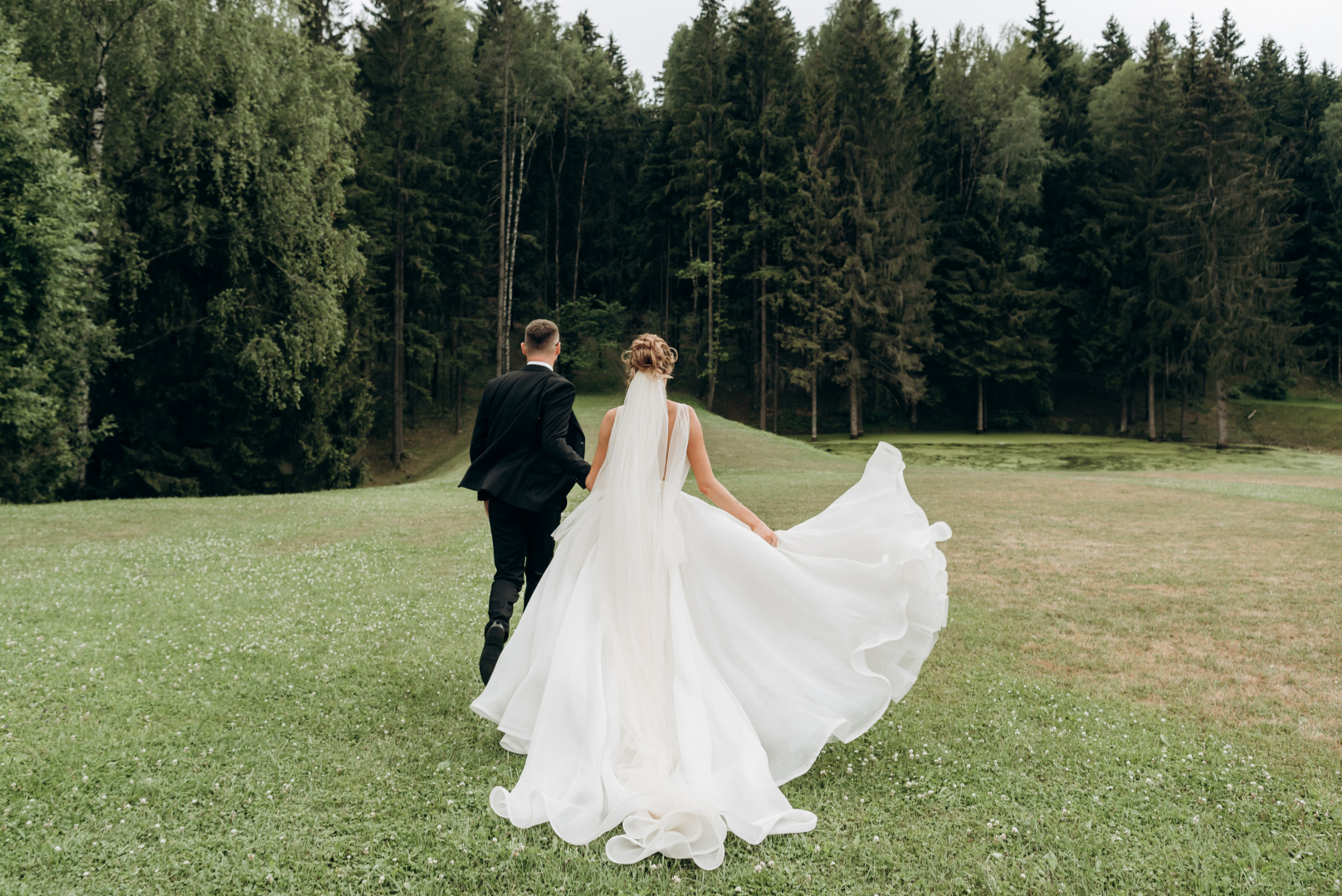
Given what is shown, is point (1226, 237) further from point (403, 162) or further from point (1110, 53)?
point (403, 162)

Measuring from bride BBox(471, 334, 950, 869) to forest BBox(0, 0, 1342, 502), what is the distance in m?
22.8

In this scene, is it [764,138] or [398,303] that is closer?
[398,303]

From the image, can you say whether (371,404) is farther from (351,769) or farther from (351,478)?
(351,769)

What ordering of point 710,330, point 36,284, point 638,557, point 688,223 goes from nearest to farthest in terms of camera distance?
point 638,557
point 36,284
point 710,330
point 688,223

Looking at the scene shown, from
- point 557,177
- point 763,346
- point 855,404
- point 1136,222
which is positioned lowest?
point 855,404

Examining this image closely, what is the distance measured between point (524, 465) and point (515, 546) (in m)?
0.65

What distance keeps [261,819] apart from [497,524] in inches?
93.3

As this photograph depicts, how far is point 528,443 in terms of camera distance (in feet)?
18.8

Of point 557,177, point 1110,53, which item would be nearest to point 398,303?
point 557,177

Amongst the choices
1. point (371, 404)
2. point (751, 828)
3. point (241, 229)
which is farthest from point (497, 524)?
point (371, 404)

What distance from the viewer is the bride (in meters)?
4.18

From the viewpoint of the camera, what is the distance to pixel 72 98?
21.7 m

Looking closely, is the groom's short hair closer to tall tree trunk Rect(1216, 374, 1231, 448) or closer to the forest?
the forest

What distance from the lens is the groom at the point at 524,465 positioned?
5.57 meters
